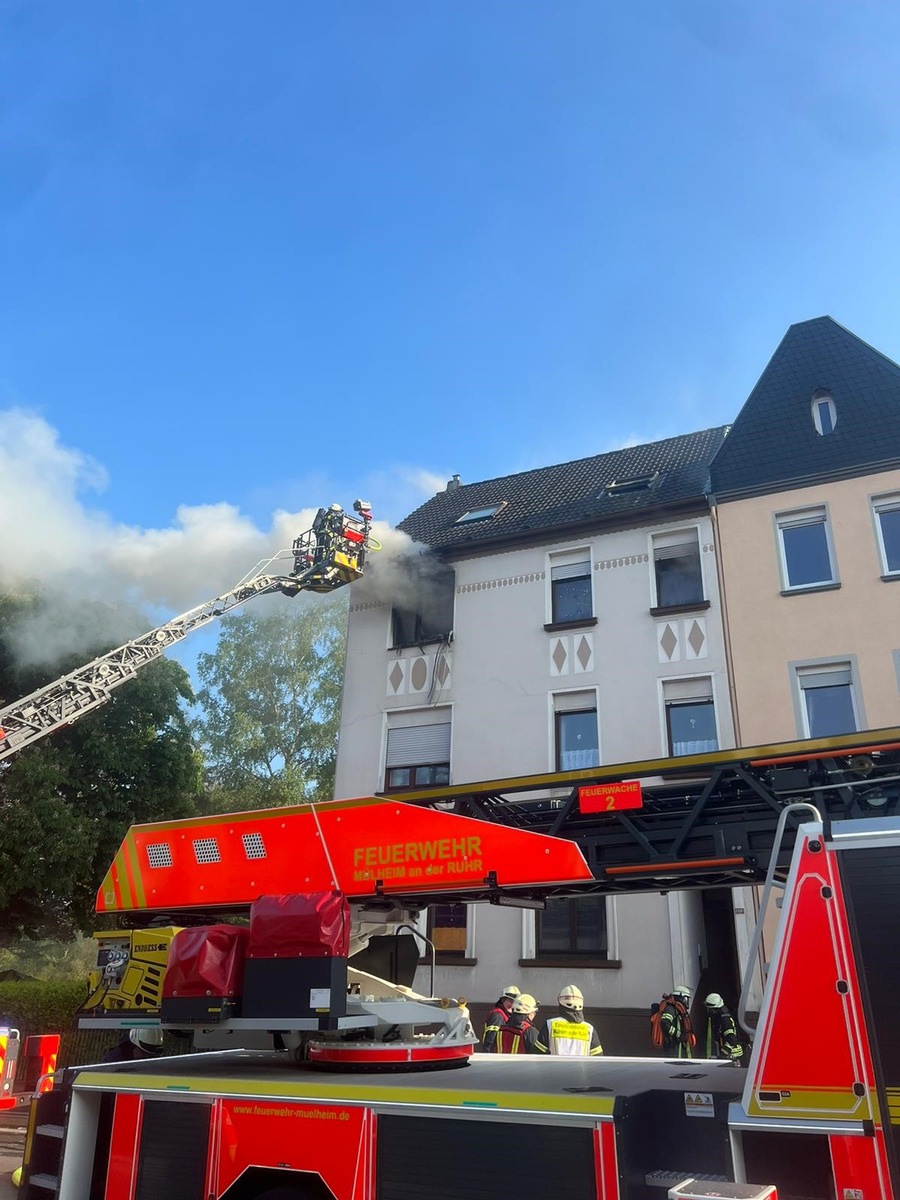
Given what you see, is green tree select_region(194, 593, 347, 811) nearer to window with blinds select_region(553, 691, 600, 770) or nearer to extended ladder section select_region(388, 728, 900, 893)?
window with blinds select_region(553, 691, 600, 770)

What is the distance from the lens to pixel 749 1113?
399 centimetres

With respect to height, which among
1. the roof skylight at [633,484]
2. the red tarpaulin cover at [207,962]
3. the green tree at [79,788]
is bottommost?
the red tarpaulin cover at [207,962]

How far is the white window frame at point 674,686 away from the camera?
15.8 metres

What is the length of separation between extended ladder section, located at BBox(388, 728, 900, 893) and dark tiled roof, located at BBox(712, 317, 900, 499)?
1185 cm

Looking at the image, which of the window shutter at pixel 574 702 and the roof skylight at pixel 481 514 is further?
the roof skylight at pixel 481 514

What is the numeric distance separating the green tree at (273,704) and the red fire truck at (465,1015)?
2515 centimetres

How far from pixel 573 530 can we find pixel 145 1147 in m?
14.3

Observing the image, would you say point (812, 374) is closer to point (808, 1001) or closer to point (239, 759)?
point (808, 1001)

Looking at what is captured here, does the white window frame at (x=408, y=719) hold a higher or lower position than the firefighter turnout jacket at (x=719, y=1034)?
higher

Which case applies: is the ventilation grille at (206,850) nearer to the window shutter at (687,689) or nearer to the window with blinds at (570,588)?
the window shutter at (687,689)

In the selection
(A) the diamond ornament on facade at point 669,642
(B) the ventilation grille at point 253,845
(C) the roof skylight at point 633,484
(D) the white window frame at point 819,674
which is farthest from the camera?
(C) the roof skylight at point 633,484

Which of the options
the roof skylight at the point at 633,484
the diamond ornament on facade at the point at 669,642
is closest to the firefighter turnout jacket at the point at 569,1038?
the diamond ornament on facade at the point at 669,642

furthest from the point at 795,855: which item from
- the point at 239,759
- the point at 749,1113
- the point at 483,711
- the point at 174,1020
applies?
the point at 239,759

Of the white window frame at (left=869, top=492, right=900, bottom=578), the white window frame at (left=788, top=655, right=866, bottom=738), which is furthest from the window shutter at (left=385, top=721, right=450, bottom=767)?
the white window frame at (left=869, top=492, right=900, bottom=578)
